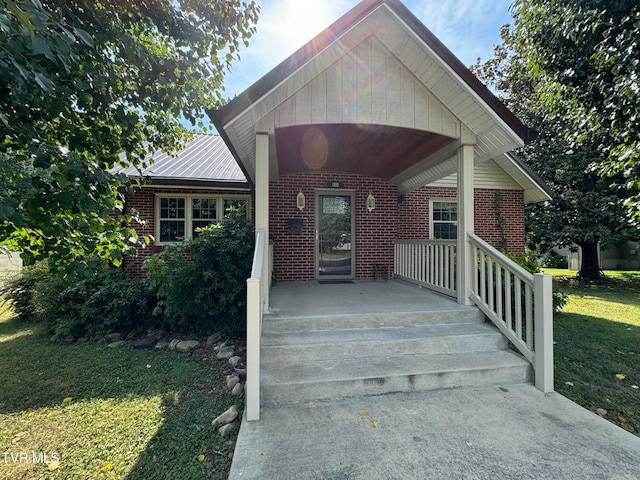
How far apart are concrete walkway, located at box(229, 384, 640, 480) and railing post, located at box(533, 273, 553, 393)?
0.72ft

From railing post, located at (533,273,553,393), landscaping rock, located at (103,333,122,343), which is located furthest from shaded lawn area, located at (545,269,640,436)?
landscaping rock, located at (103,333,122,343)

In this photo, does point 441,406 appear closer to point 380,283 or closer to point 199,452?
point 199,452

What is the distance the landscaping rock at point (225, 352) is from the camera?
4.48m

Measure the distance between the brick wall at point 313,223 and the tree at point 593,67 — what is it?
150 inches

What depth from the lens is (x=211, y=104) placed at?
4.14 metres

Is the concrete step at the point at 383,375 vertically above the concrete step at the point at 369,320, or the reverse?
the concrete step at the point at 369,320

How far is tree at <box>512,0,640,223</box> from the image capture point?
3.60 m

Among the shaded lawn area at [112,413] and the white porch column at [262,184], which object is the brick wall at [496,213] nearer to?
the white porch column at [262,184]

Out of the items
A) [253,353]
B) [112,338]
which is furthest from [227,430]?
[112,338]

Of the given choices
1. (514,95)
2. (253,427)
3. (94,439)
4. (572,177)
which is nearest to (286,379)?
(253,427)

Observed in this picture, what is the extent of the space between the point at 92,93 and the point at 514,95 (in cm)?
1608

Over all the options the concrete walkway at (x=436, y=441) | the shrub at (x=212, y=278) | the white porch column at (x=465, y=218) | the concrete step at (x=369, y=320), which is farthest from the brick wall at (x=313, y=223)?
the concrete walkway at (x=436, y=441)

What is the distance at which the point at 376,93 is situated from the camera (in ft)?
14.0

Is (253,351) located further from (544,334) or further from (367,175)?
(367,175)
